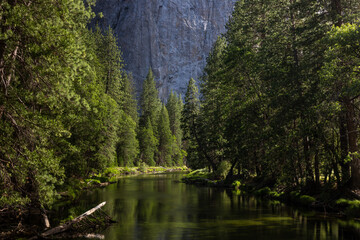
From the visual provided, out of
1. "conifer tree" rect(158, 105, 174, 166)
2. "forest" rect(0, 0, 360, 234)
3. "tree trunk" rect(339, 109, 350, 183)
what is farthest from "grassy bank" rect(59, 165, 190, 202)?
"tree trunk" rect(339, 109, 350, 183)

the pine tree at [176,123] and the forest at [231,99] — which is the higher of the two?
the pine tree at [176,123]

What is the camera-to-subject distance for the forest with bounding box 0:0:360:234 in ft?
34.9

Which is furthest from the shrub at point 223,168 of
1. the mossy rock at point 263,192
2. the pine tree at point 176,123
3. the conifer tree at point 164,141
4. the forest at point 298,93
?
the pine tree at point 176,123

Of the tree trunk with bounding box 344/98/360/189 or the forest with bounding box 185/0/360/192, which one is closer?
the forest with bounding box 185/0/360/192

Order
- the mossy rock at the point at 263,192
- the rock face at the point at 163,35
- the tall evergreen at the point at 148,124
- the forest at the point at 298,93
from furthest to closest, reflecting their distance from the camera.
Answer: the rock face at the point at 163,35, the tall evergreen at the point at 148,124, the mossy rock at the point at 263,192, the forest at the point at 298,93

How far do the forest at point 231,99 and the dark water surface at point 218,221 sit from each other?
316cm

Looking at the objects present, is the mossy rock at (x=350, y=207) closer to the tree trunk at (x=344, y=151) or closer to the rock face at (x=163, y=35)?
the tree trunk at (x=344, y=151)

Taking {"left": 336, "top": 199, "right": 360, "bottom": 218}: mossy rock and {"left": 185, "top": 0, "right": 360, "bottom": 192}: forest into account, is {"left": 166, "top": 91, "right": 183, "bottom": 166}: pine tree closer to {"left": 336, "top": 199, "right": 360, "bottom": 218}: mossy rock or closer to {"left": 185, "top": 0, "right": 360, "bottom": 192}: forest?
{"left": 185, "top": 0, "right": 360, "bottom": 192}: forest

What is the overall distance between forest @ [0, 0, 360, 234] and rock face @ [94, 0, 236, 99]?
7870 centimetres

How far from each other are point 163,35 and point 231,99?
321 ft

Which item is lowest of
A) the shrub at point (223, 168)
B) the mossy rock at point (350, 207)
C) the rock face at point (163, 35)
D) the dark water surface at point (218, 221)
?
the dark water surface at point (218, 221)

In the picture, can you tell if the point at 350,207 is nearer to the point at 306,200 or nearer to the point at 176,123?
the point at 306,200

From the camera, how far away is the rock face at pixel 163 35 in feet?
407

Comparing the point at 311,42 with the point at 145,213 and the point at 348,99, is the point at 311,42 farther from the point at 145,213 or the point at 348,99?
the point at 145,213
